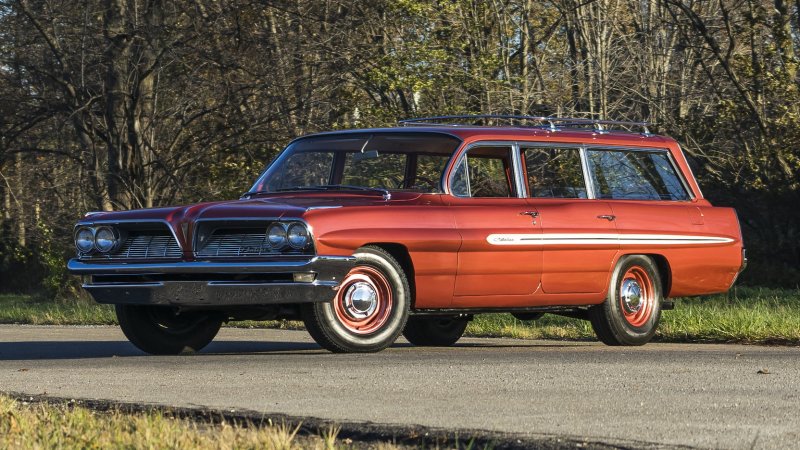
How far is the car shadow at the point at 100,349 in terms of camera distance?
1115cm

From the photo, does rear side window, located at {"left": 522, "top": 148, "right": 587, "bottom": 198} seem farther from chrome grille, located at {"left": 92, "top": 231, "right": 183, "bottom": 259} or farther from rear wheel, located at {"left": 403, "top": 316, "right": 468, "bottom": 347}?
chrome grille, located at {"left": 92, "top": 231, "right": 183, "bottom": 259}

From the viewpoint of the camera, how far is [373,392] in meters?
7.77

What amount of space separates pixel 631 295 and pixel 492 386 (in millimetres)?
4063

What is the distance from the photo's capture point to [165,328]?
11.0 metres

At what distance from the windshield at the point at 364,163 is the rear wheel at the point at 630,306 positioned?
174 cm

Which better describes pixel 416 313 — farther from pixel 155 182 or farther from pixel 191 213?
pixel 155 182

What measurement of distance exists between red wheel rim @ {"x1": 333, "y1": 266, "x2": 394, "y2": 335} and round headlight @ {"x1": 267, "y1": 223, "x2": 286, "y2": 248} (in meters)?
0.52

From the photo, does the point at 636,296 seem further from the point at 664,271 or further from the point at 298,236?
the point at 298,236

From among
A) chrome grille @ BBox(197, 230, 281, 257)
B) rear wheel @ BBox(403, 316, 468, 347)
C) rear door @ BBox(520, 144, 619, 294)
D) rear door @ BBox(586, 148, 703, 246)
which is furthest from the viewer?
rear wheel @ BBox(403, 316, 468, 347)

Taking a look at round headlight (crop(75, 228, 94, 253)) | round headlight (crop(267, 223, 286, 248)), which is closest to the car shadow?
round headlight (crop(75, 228, 94, 253))

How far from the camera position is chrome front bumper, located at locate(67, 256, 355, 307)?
9.71 metres

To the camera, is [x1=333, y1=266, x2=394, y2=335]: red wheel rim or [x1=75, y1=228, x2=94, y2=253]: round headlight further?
[x1=75, y1=228, x2=94, y2=253]: round headlight

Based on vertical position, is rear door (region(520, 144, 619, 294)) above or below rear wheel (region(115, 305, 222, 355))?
above

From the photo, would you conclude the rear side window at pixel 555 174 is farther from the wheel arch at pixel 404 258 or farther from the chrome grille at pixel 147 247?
the chrome grille at pixel 147 247
